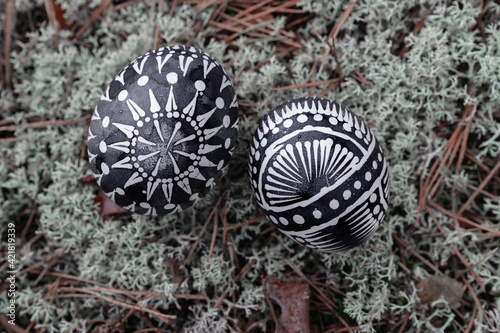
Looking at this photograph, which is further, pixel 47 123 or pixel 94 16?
pixel 94 16

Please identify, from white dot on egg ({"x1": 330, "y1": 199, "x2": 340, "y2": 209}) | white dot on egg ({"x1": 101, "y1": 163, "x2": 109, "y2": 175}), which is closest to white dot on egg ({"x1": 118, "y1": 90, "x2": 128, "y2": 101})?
white dot on egg ({"x1": 101, "y1": 163, "x2": 109, "y2": 175})

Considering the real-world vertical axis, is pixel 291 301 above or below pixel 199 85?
below

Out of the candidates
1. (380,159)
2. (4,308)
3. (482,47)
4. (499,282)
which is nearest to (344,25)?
(482,47)

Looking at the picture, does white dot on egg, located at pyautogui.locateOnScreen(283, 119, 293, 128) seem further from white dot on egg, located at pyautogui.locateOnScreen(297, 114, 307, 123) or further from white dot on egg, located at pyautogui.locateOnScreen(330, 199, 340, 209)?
white dot on egg, located at pyautogui.locateOnScreen(330, 199, 340, 209)

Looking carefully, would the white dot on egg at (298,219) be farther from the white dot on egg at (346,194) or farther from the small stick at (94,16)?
the small stick at (94,16)

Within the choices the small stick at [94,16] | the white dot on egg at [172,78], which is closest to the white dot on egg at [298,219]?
the white dot on egg at [172,78]

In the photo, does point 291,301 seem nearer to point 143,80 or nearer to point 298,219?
point 298,219

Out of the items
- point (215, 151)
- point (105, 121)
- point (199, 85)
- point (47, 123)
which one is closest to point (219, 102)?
point (199, 85)

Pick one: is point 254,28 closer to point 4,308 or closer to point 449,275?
point 449,275

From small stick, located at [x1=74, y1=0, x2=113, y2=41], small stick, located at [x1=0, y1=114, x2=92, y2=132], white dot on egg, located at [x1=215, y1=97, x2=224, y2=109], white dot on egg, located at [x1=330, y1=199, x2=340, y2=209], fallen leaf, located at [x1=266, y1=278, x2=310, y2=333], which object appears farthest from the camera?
small stick, located at [x1=74, y1=0, x2=113, y2=41]
